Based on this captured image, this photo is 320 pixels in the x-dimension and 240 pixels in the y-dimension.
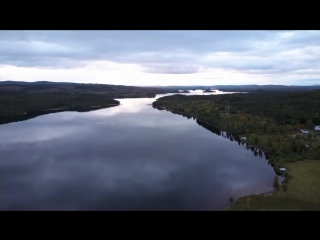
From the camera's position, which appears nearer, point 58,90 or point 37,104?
point 37,104

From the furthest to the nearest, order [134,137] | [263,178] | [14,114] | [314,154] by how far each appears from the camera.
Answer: [14,114] → [134,137] → [314,154] → [263,178]

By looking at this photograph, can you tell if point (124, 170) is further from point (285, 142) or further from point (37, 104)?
point (37, 104)

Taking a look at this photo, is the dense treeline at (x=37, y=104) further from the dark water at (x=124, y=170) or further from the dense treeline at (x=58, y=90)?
the dark water at (x=124, y=170)

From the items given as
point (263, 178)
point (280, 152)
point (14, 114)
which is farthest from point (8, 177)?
point (14, 114)

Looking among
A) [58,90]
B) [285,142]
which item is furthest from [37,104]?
[285,142]

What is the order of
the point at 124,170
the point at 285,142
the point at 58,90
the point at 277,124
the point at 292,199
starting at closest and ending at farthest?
the point at 292,199 → the point at 124,170 → the point at 285,142 → the point at 277,124 → the point at 58,90

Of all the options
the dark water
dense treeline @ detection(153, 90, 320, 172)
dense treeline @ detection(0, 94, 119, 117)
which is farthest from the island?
dense treeline @ detection(0, 94, 119, 117)
